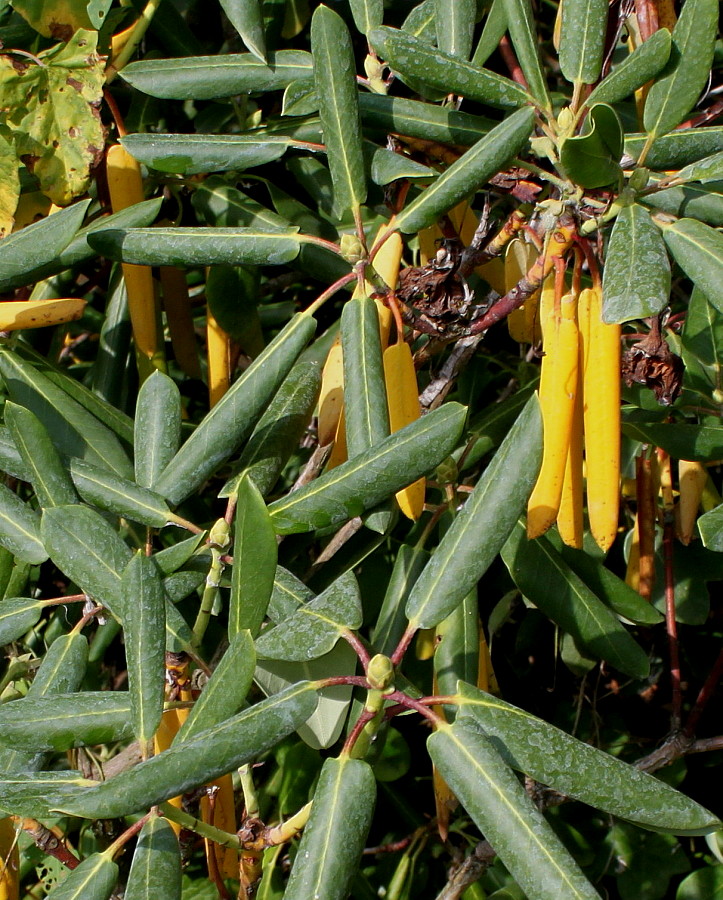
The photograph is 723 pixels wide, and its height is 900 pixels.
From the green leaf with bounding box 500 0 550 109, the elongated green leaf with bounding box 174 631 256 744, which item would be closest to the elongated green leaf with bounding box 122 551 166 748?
the elongated green leaf with bounding box 174 631 256 744

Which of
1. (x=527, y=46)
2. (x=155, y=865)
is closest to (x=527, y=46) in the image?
(x=527, y=46)

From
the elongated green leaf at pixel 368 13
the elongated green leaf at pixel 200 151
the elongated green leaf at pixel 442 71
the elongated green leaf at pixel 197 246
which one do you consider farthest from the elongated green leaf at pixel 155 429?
the elongated green leaf at pixel 368 13

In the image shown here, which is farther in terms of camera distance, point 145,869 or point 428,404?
point 428,404

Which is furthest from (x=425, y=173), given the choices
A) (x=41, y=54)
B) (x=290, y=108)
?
(x=41, y=54)

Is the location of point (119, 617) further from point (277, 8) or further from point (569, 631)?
point (277, 8)

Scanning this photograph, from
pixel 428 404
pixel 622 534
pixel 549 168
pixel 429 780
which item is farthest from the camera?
pixel 429 780

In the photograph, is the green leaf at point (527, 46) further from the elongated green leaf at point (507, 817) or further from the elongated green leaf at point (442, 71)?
the elongated green leaf at point (507, 817)

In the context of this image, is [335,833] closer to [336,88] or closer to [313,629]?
[313,629]
